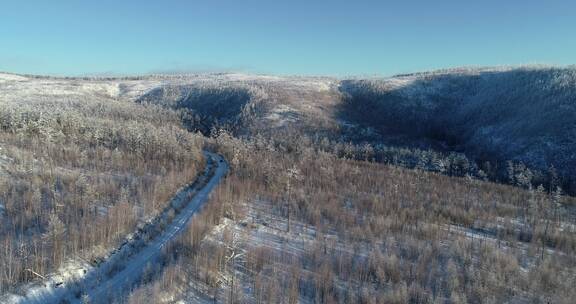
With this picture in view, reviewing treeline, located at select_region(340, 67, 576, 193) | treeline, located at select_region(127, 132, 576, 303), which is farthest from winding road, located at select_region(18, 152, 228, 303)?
treeline, located at select_region(340, 67, 576, 193)

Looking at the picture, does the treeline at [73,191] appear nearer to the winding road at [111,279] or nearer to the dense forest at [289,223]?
the dense forest at [289,223]

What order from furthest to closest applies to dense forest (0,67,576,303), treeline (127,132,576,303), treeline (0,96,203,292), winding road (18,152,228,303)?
treeline (0,96,203,292)
dense forest (0,67,576,303)
treeline (127,132,576,303)
winding road (18,152,228,303)

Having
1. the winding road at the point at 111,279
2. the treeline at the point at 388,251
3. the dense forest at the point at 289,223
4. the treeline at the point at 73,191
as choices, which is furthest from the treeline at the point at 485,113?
the winding road at the point at 111,279

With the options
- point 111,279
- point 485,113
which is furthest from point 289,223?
point 485,113

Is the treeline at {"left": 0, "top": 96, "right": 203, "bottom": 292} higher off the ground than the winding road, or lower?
higher

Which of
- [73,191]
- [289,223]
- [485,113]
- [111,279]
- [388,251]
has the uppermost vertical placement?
[485,113]

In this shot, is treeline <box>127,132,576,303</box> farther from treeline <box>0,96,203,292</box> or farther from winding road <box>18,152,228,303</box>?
treeline <box>0,96,203,292</box>

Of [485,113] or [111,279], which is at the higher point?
[485,113]

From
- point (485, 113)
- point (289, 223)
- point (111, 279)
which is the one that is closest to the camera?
point (111, 279)

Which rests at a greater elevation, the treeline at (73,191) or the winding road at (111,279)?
the treeline at (73,191)

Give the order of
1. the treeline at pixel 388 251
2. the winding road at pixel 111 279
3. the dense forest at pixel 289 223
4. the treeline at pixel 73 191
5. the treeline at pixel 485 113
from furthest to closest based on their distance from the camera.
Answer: the treeline at pixel 485 113 → the treeline at pixel 73 191 → the dense forest at pixel 289 223 → the treeline at pixel 388 251 → the winding road at pixel 111 279

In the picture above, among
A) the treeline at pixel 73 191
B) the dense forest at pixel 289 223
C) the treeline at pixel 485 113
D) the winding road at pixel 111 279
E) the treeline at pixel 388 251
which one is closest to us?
the winding road at pixel 111 279

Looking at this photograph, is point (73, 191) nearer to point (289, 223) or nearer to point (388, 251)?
point (289, 223)
